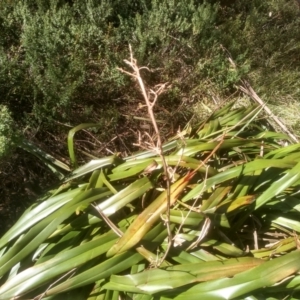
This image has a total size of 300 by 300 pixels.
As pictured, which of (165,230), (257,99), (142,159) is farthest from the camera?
(257,99)

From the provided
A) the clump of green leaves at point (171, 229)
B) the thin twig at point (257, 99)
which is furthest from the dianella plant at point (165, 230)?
the thin twig at point (257, 99)

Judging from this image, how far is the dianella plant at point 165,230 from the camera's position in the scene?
4.11ft

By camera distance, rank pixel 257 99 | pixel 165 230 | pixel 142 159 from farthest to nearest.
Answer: pixel 257 99
pixel 142 159
pixel 165 230

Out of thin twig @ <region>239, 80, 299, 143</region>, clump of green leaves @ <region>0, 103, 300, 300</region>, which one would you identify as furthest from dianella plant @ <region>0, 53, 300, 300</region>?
thin twig @ <region>239, 80, 299, 143</region>

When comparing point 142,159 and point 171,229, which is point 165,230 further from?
point 142,159

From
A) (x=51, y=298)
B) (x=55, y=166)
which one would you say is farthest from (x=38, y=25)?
(x=51, y=298)

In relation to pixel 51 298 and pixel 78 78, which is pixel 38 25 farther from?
pixel 51 298

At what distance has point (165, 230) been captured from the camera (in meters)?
1.38

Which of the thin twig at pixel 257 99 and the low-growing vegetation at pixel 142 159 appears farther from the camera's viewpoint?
the thin twig at pixel 257 99

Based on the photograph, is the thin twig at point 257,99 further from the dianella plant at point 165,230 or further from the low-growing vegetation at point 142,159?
the dianella plant at point 165,230

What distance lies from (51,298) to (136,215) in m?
0.37

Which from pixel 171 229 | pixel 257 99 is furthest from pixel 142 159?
pixel 257 99

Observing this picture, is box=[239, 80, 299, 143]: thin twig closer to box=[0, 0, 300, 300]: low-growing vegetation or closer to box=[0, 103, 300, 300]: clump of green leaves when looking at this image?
box=[0, 0, 300, 300]: low-growing vegetation

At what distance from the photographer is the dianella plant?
49.3 inches
